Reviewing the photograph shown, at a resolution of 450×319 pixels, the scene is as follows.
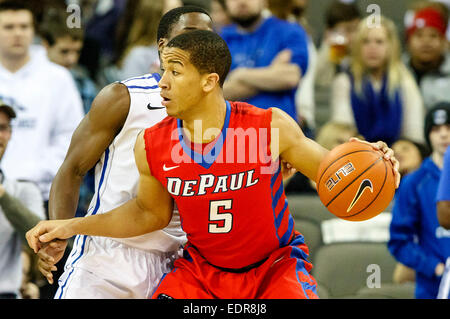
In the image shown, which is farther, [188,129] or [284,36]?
[284,36]

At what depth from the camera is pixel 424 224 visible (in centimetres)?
575

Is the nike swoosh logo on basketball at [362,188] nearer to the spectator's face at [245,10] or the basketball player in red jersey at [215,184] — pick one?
the basketball player in red jersey at [215,184]

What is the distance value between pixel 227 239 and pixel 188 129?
0.54 meters

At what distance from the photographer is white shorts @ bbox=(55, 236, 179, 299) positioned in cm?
393

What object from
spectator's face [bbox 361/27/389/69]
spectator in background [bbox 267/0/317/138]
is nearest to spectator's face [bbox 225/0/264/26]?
spectator in background [bbox 267/0/317/138]

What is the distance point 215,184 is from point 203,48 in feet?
2.01

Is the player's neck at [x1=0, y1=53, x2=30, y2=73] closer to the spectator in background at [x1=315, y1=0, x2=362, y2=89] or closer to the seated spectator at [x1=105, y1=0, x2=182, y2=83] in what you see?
the seated spectator at [x1=105, y1=0, x2=182, y2=83]

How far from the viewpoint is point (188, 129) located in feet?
12.1

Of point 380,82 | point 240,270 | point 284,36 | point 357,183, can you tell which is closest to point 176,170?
point 240,270

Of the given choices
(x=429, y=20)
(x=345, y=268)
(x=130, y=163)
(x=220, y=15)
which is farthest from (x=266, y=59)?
(x=130, y=163)

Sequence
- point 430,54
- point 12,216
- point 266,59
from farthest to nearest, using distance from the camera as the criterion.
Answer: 1. point 430,54
2. point 266,59
3. point 12,216

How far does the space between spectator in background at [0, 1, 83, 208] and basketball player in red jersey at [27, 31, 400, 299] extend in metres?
2.31

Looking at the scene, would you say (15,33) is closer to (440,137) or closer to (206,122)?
(206,122)
